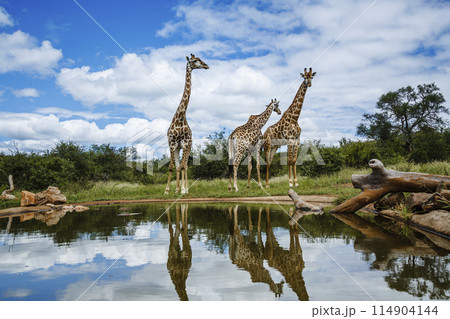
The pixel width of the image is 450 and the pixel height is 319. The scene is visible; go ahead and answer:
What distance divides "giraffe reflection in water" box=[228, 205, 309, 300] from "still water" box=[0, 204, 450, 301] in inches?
0.4

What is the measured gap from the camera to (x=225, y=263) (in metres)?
4.02

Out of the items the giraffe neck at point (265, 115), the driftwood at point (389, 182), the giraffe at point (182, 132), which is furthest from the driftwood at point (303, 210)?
the giraffe neck at point (265, 115)

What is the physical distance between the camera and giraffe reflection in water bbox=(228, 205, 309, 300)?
324cm

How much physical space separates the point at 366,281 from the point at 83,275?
2905 mm

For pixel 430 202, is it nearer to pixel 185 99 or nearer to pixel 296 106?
pixel 296 106

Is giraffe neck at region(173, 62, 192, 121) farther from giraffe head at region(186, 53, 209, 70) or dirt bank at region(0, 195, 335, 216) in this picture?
dirt bank at region(0, 195, 335, 216)

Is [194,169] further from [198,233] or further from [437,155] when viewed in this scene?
[437,155]

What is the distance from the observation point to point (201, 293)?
3.07m

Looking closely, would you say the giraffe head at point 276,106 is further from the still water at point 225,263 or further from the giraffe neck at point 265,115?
the still water at point 225,263

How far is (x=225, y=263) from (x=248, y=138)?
1222 cm

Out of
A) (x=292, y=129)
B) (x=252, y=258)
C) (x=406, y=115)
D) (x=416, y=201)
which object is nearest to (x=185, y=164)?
(x=292, y=129)

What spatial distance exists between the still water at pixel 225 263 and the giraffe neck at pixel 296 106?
9813mm

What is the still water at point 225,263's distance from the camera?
3.10m

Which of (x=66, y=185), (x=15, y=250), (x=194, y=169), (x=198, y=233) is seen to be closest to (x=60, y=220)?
(x=15, y=250)
